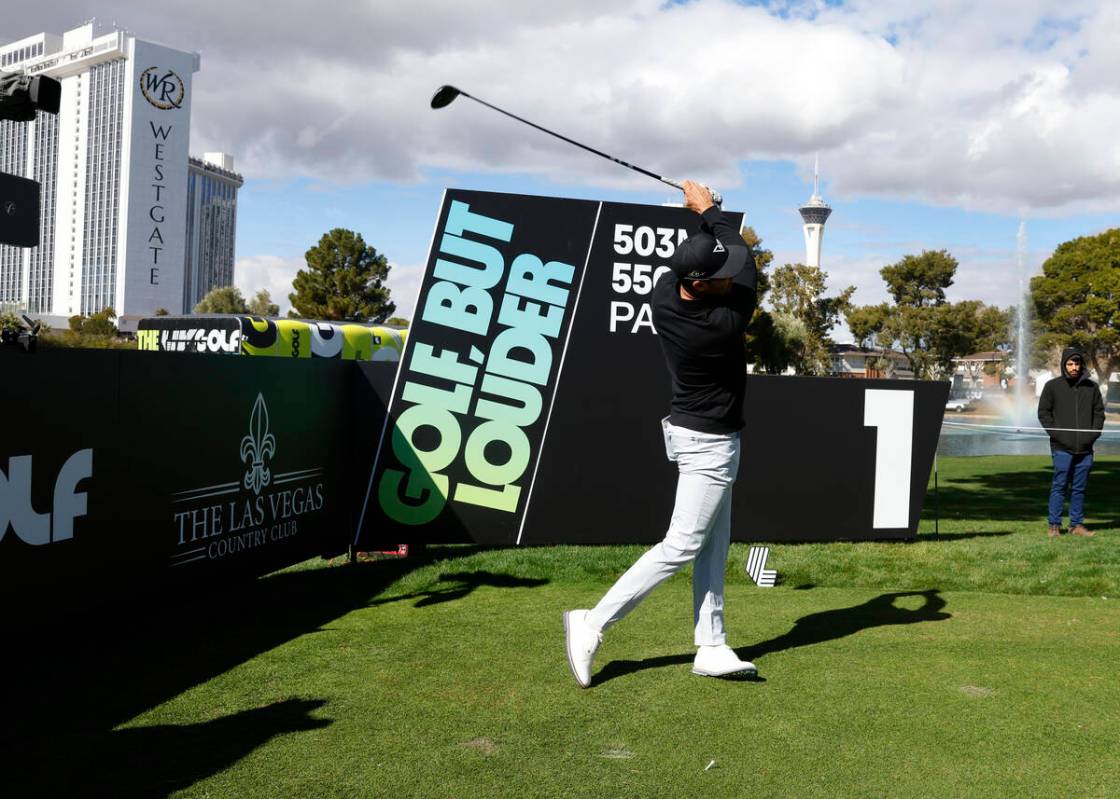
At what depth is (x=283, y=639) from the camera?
5188 mm

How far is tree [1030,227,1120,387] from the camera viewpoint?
53.5m

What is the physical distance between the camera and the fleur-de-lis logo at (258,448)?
20.2 ft

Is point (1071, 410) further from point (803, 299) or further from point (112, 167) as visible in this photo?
point (112, 167)

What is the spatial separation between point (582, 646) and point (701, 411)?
1172 mm

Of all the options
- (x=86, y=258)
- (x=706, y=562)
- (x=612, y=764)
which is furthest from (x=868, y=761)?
(x=86, y=258)

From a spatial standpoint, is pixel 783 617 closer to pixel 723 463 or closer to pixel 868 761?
pixel 723 463

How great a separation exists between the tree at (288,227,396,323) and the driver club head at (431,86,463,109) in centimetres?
5474

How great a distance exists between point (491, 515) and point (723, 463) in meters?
3.43

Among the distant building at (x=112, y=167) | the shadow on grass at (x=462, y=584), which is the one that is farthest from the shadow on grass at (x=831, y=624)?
the distant building at (x=112, y=167)

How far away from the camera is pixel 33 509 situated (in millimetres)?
4453

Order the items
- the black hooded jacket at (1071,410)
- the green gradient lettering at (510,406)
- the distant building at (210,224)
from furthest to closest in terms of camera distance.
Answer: the distant building at (210,224)
the black hooded jacket at (1071,410)
the green gradient lettering at (510,406)

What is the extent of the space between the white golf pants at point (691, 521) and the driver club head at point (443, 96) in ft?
11.4

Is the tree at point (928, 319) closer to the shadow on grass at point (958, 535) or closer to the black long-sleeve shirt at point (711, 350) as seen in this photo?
the shadow on grass at point (958, 535)

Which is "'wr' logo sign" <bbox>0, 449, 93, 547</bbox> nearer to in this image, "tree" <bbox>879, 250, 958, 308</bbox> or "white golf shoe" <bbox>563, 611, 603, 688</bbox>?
"white golf shoe" <bbox>563, 611, 603, 688</bbox>
